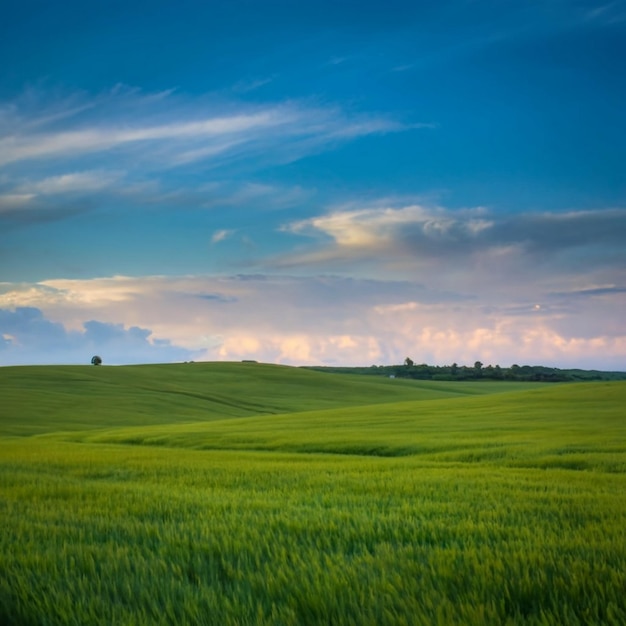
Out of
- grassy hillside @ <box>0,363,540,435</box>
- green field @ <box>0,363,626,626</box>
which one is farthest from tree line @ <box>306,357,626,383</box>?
green field @ <box>0,363,626,626</box>

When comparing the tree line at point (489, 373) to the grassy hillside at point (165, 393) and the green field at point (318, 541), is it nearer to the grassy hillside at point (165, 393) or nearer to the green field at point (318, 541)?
the grassy hillside at point (165, 393)

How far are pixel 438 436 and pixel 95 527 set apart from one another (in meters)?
17.6

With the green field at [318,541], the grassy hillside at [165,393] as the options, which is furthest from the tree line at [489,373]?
the green field at [318,541]

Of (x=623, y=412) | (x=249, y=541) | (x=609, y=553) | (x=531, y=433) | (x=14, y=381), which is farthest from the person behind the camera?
(x=14, y=381)

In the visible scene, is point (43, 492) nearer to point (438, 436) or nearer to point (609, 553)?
point (609, 553)

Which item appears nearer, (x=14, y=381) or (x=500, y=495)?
(x=500, y=495)

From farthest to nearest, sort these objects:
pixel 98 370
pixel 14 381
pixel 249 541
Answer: pixel 98 370, pixel 14 381, pixel 249 541

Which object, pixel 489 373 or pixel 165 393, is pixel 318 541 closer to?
pixel 165 393

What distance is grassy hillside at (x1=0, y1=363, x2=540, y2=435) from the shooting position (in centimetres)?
4909

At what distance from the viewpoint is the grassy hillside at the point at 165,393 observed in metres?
49.1

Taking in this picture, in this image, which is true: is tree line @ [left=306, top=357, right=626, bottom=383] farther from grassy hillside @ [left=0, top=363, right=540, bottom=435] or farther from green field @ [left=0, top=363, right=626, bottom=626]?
green field @ [left=0, top=363, right=626, bottom=626]

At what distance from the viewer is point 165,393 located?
222 feet

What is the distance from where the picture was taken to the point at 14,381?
6912 centimetres

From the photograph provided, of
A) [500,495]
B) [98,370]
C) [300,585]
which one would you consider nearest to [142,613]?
[300,585]
